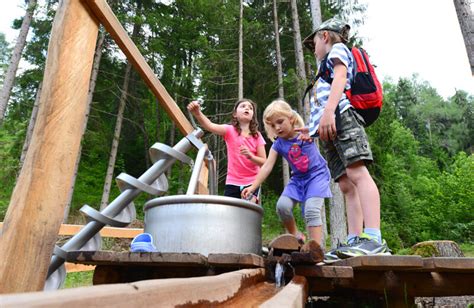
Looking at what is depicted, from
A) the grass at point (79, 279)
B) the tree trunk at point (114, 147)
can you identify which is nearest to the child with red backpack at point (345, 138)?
the grass at point (79, 279)

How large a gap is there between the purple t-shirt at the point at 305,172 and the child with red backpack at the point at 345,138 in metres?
0.43

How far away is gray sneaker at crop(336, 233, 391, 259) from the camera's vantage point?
209 centimetres

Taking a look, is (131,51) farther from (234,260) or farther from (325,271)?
(325,271)

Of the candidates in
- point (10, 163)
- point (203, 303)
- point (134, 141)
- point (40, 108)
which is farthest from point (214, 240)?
point (134, 141)

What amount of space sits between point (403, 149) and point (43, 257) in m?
34.4

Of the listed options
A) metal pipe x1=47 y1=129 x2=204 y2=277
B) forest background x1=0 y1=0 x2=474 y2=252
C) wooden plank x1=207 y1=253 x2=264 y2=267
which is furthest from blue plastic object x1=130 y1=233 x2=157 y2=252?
forest background x1=0 y1=0 x2=474 y2=252

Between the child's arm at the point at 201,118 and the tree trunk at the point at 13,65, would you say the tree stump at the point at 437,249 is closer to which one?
the child's arm at the point at 201,118

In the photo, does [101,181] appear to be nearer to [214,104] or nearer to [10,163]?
[10,163]

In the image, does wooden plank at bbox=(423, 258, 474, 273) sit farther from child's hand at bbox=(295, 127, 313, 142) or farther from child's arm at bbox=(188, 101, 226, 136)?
child's arm at bbox=(188, 101, 226, 136)

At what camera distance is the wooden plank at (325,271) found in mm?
1896

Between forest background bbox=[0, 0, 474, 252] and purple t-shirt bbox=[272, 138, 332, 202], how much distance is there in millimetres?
9308

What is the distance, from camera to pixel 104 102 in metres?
16.2

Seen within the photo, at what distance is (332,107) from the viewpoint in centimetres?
235

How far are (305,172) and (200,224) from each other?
4.36 feet
